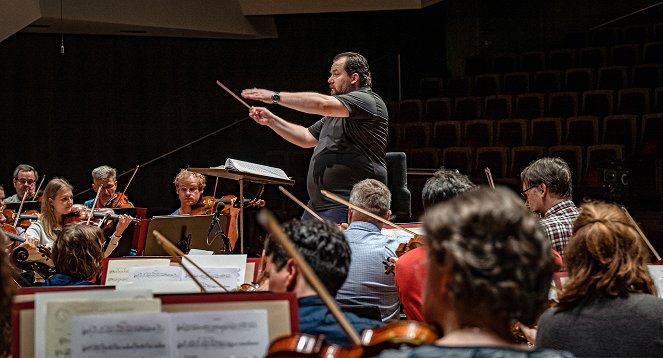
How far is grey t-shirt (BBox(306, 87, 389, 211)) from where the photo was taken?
409 cm

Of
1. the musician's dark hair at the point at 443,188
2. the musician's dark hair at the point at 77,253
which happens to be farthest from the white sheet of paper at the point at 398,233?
the musician's dark hair at the point at 77,253

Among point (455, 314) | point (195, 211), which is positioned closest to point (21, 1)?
point (195, 211)

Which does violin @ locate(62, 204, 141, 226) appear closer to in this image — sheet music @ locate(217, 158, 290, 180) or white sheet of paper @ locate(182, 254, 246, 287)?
sheet music @ locate(217, 158, 290, 180)

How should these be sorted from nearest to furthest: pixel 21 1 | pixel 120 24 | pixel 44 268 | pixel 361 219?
pixel 361 219 → pixel 44 268 → pixel 21 1 → pixel 120 24

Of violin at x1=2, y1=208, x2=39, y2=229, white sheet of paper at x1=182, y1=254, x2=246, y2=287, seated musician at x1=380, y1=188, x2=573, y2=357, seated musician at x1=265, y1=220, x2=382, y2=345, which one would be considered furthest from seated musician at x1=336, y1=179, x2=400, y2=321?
violin at x1=2, y1=208, x2=39, y2=229

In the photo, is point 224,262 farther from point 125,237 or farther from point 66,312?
point 125,237

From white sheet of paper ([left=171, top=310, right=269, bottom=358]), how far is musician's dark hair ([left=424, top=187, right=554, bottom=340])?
616mm

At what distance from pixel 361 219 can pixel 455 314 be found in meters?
2.17

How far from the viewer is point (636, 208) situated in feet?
24.3

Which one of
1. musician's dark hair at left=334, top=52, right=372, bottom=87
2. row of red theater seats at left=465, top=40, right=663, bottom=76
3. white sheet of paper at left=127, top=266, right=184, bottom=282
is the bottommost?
white sheet of paper at left=127, top=266, right=184, bottom=282

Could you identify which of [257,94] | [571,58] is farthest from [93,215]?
[571,58]

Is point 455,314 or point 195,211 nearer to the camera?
point 455,314

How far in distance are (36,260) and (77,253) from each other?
1.70 meters

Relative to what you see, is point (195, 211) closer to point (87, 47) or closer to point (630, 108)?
point (87, 47)
